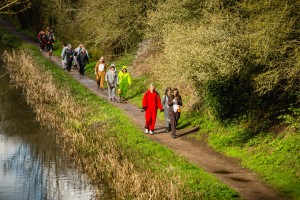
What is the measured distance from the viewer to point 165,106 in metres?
20.1

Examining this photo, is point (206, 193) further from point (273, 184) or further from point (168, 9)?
point (168, 9)

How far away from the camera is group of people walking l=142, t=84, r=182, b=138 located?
756 inches

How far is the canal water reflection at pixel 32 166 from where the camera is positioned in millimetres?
15414

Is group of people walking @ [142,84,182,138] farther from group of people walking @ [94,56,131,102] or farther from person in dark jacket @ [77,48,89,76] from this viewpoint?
person in dark jacket @ [77,48,89,76]

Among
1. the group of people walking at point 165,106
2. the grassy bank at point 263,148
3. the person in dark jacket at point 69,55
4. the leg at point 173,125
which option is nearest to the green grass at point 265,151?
the grassy bank at point 263,148

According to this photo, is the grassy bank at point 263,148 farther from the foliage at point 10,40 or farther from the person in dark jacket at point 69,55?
the foliage at point 10,40

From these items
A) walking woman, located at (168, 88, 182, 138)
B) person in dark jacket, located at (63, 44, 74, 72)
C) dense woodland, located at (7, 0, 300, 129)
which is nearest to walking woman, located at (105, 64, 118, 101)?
dense woodland, located at (7, 0, 300, 129)

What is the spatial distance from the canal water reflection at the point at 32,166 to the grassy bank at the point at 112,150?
1.58 ft

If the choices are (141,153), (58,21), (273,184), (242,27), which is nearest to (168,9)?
(242,27)

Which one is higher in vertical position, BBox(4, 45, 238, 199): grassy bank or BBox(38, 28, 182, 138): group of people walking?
BBox(38, 28, 182, 138): group of people walking

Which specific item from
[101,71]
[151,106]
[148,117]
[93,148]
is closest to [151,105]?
[151,106]

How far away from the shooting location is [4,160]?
18.6 metres

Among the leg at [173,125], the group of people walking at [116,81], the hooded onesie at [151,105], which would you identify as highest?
the group of people walking at [116,81]

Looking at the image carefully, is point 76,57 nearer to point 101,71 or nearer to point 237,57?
point 101,71
